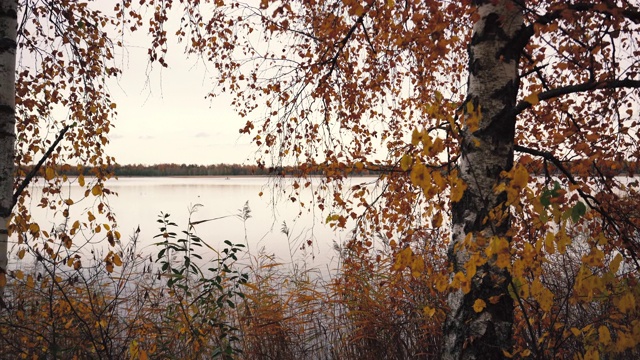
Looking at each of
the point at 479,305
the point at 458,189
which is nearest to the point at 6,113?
the point at 458,189

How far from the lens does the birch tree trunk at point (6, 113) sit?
2582mm

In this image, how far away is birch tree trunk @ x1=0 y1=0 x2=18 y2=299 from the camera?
2.58 m

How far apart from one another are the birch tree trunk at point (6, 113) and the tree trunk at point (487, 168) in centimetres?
265

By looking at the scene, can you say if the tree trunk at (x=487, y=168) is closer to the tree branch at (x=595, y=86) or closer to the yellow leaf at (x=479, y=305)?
the tree branch at (x=595, y=86)

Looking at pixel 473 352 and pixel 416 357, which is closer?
pixel 473 352

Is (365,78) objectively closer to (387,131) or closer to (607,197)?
(387,131)

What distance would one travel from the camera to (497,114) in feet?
9.47

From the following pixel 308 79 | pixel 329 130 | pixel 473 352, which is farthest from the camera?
pixel 329 130

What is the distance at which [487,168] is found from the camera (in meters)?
2.86

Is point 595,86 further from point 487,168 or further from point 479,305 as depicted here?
point 479,305

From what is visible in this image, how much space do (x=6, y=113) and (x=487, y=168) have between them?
2.90 meters

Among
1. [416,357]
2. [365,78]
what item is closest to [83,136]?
[365,78]

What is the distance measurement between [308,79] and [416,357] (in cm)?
310

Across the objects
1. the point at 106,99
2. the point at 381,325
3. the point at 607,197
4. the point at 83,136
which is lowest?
the point at 381,325
